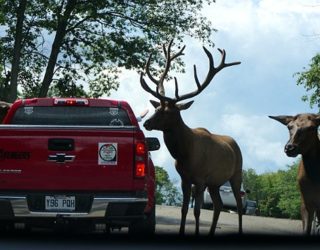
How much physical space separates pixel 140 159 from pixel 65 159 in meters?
0.93

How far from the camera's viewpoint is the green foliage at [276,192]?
101 metres

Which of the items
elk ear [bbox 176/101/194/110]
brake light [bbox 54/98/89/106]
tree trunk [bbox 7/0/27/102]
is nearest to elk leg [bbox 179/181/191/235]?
elk ear [bbox 176/101/194/110]

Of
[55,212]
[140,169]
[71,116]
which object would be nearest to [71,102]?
[71,116]

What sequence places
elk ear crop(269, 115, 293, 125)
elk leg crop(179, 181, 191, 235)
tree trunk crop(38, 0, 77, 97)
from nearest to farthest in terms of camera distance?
elk ear crop(269, 115, 293, 125)
elk leg crop(179, 181, 191, 235)
tree trunk crop(38, 0, 77, 97)

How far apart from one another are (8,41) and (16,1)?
2.25m

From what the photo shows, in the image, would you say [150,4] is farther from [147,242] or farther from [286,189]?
[286,189]

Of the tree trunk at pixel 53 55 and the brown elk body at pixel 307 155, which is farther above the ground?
the tree trunk at pixel 53 55

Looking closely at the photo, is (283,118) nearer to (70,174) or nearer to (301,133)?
(301,133)

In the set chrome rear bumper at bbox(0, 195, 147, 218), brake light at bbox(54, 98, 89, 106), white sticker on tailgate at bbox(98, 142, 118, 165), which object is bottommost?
chrome rear bumper at bbox(0, 195, 147, 218)

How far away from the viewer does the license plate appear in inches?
385

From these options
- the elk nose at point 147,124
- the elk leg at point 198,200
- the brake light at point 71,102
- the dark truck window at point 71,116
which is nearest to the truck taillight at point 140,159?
the dark truck window at point 71,116

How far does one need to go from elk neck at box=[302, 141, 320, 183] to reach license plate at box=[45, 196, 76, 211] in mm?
3782

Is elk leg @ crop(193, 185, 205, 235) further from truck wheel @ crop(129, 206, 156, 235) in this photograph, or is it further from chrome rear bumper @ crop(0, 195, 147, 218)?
chrome rear bumper @ crop(0, 195, 147, 218)

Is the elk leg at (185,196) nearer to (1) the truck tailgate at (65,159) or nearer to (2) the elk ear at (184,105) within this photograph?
(2) the elk ear at (184,105)
